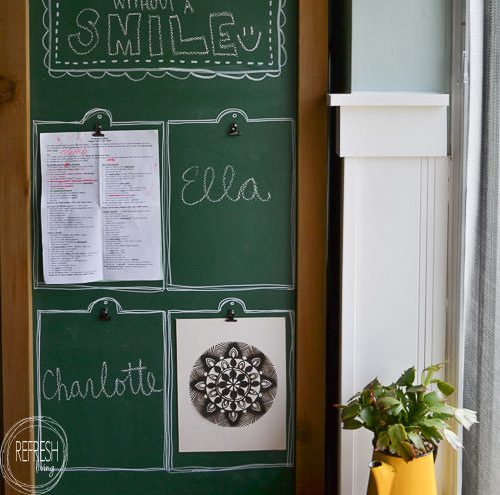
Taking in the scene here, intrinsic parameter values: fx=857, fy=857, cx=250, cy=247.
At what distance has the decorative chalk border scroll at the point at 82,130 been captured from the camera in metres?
2.51

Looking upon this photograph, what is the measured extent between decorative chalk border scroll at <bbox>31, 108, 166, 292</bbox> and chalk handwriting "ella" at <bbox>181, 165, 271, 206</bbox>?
7 cm

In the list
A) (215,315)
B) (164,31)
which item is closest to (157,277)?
(215,315)

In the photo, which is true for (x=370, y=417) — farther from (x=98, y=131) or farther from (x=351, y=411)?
(x=98, y=131)

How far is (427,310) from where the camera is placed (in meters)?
2.46

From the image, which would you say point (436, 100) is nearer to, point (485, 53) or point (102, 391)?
point (485, 53)

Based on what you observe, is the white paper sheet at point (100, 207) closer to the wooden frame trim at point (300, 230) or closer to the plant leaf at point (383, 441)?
the wooden frame trim at point (300, 230)

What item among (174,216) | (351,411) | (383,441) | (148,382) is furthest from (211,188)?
(383,441)

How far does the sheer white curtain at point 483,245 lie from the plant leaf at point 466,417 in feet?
0.20

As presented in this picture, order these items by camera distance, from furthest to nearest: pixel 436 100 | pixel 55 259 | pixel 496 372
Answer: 1. pixel 55 259
2. pixel 436 100
3. pixel 496 372

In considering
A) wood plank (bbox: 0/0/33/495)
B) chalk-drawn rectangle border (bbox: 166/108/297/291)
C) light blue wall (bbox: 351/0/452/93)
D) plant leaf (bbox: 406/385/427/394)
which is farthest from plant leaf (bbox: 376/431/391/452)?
wood plank (bbox: 0/0/33/495)

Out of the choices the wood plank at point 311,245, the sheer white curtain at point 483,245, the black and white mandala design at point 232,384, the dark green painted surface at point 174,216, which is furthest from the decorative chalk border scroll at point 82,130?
the sheer white curtain at point 483,245

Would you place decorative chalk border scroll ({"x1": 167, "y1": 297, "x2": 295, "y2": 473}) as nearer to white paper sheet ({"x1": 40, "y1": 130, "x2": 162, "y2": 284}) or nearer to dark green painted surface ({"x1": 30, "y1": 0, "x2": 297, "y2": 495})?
dark green painted surface ({"x1": 30, "y1": 0, "x2": 297, "y2": 495})

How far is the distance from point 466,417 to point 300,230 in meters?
0.71

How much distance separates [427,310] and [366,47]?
0.77 m
